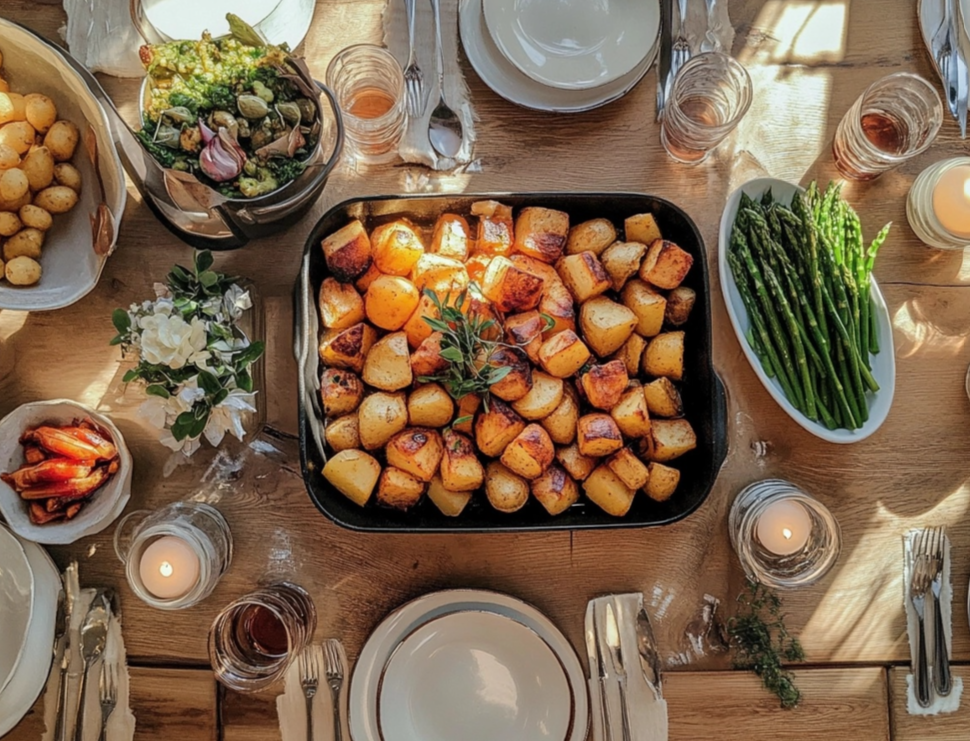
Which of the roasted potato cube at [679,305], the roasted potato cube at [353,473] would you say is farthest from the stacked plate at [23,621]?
the roasted potato cube at [679,305]

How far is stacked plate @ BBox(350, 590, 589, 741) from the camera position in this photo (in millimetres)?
1535

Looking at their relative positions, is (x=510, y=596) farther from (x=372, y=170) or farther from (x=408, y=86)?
(x=408, y=86)

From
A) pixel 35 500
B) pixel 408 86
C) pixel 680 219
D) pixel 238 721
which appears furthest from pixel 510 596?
pixel 408 86

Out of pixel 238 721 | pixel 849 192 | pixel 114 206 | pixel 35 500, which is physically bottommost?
pixel 238 721

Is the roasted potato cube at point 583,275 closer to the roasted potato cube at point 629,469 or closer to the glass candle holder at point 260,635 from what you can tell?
the roasted potato cube at point 629,469

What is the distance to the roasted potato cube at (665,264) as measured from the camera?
1470 millimetres

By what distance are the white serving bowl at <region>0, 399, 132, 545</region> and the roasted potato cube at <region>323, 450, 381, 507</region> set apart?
0.42 metres

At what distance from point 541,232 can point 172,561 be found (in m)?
0.94

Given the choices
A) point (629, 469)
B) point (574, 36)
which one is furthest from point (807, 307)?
point (574, 36)

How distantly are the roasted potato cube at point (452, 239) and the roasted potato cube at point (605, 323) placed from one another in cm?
26

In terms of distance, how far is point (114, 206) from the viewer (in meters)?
1.50

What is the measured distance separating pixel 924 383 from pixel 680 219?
70 cm

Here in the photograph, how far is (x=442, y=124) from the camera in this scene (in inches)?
65.4

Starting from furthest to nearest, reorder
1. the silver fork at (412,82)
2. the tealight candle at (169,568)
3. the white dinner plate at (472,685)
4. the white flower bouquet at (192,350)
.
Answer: the silver fork at (412,82) → the white dinner plate at (472,685) → the tealight candle at (169,568) → the white flower bouquet at (192,350)
